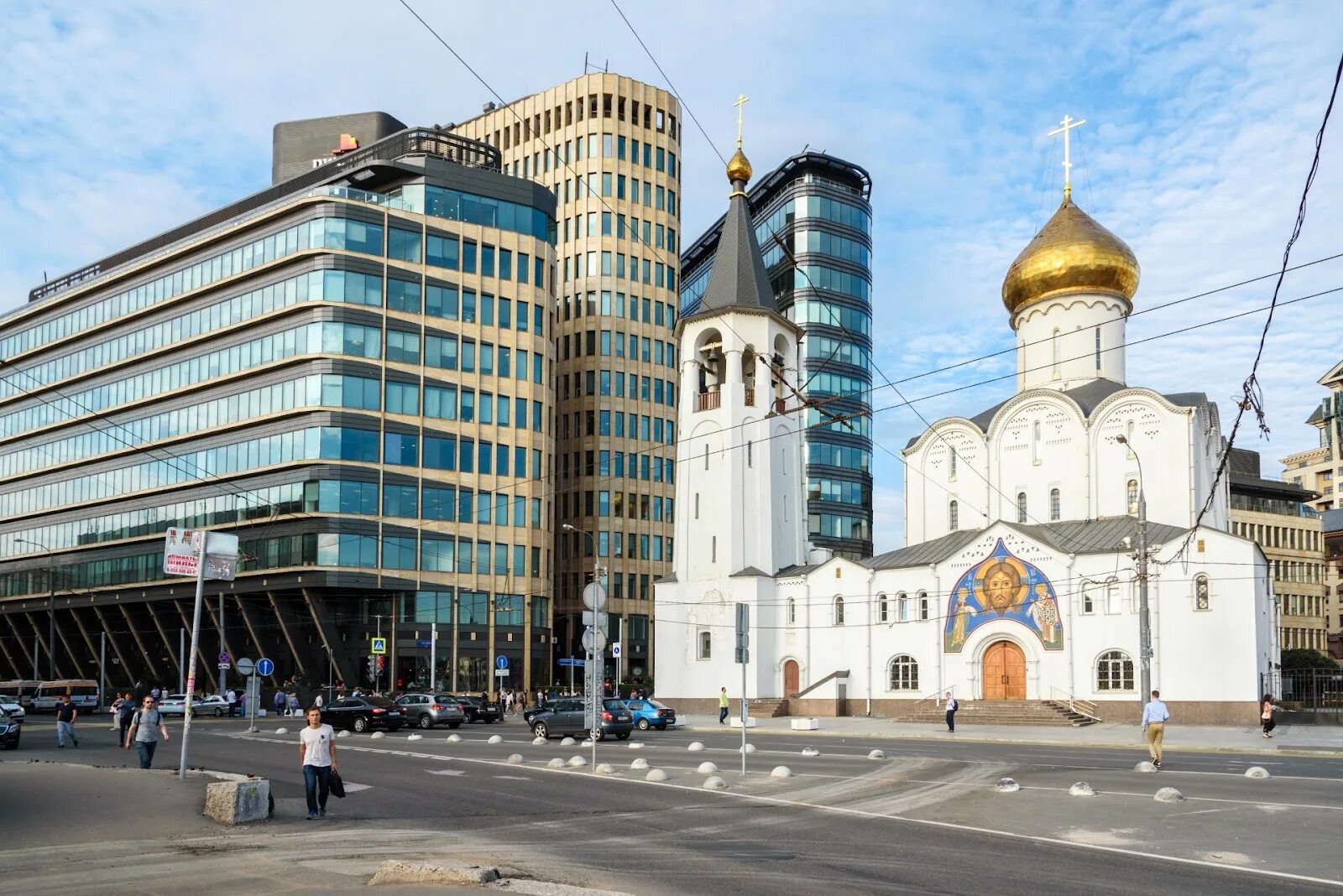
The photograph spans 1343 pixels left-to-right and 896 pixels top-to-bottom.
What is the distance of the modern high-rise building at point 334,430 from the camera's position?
68.9m

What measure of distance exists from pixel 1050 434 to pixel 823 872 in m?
47.8

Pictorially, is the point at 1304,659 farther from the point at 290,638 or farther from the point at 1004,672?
the point at 290,638

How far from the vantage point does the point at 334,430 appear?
2677 inches

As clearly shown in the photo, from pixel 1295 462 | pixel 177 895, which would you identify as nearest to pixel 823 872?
pixel 177 895

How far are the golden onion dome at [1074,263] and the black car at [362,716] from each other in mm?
35358

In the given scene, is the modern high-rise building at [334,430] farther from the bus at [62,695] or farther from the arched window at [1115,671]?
the arched window at [1115,671]

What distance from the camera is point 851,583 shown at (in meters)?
58.2

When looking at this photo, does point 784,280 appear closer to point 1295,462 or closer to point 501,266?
point 501,266

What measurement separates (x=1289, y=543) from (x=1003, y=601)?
7180cm

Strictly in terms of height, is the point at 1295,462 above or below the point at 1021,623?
above

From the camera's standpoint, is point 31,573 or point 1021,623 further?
point 31,573

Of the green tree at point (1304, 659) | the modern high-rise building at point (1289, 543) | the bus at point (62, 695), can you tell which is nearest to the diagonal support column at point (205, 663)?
the bus at point (62, 695)

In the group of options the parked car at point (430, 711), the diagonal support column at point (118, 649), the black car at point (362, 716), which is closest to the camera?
the black car at point (362, 716)

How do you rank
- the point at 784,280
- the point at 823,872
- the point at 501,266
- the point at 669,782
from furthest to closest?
the point at 784,280 < the point at 501,266 < the point at 669,782 < the point at 823,872
